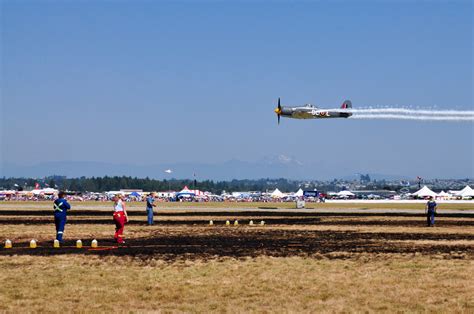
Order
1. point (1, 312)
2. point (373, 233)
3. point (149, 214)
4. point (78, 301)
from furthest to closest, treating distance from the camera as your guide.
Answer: point (149, 214), point (373, 233), point (78, 301), point (1, 312)

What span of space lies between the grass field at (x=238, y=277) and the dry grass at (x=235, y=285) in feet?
0.08

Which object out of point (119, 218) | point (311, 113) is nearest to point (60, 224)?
point (119, 218)

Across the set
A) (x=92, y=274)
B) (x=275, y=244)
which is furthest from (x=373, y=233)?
(x=92, y=274)

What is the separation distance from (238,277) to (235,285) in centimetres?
131

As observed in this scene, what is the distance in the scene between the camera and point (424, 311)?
47.2ft

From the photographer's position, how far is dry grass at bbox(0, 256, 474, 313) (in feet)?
48.9

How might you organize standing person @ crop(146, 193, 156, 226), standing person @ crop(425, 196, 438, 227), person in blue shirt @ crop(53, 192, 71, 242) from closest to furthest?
person in blue shirt @ crop(53, 192, 71, 242), standing person @ crop(146, 193, 156, 226), standing person @ crop(425, 196, 438, 227)

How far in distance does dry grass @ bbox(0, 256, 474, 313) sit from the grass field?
0.02 m

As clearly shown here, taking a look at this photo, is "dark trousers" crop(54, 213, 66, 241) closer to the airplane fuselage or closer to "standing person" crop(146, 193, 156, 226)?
"standing person" crop(146, 193, 156, 226)

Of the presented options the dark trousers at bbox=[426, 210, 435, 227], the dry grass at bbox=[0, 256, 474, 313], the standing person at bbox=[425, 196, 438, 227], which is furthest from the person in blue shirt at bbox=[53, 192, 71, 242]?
the dark trousers at bbox=[426, 210, 435, 227]

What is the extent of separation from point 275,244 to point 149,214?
16.7 metres

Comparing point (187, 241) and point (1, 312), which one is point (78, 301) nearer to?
point (1, 312)

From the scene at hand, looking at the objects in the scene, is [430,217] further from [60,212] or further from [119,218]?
[60,212]

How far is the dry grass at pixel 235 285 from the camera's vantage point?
14914mm
